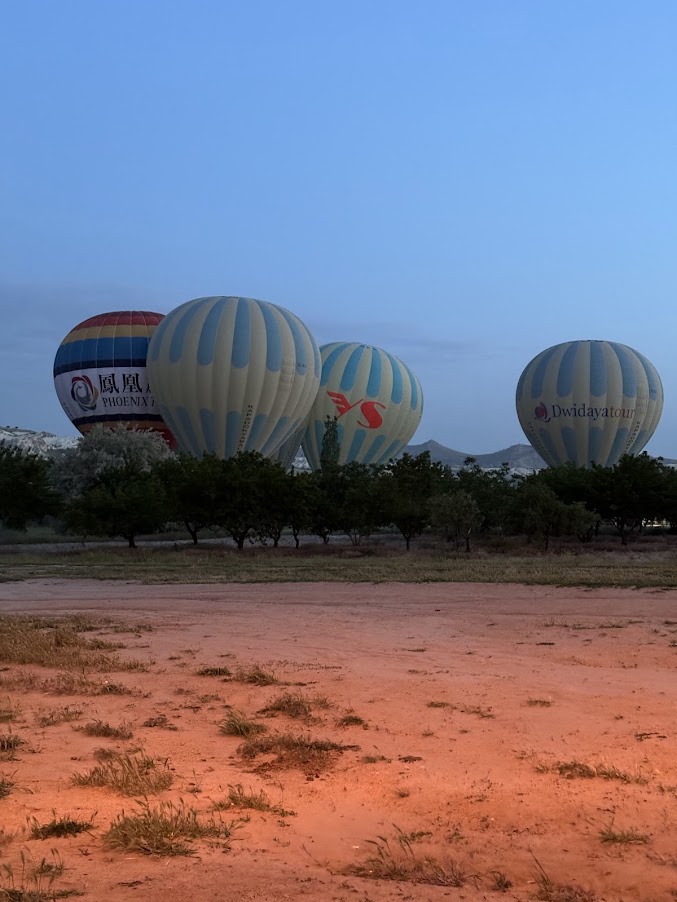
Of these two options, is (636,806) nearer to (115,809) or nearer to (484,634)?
(115,809)

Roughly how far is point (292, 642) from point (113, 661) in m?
2.95

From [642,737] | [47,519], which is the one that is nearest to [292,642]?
[642,737]

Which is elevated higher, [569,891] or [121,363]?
A: [121,363]

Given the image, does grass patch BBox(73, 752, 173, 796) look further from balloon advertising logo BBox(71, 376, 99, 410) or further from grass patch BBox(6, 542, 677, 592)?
balloon advertising logo BBox(71, 376, 99, 410)

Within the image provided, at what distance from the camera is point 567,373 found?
2355 inches

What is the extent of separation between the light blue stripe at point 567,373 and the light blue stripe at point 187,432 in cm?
2449

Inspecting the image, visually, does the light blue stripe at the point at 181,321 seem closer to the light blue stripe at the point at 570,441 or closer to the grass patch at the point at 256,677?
the light blue stripe at the point at 570,441

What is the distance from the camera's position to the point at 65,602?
64.1 ft

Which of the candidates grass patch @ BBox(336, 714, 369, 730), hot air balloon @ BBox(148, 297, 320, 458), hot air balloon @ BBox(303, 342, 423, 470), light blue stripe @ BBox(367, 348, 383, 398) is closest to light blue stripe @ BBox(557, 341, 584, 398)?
hot air balloon @ BBox(303, 342, 423, 470)

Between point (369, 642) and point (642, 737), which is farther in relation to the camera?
point (369, 642)

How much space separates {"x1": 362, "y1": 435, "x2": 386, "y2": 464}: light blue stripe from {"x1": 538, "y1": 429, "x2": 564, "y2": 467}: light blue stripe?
35.7ft

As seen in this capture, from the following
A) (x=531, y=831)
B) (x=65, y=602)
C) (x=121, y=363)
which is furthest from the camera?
(x=121, y=363)

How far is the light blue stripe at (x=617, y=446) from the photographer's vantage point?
5966 centimetres

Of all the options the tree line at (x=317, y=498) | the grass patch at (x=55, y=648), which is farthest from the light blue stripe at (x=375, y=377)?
the grass patch at (x=55, y=648)
